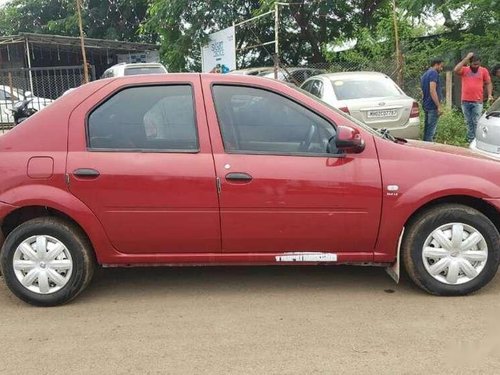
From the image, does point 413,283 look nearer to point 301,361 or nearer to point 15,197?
point 301,361

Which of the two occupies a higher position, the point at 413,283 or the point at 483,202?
the point at 483,202

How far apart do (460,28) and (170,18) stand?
448 inches

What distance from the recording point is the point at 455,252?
415cm

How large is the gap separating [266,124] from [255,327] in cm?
145

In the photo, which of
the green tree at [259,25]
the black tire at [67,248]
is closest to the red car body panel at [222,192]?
the black tire at [67,248]

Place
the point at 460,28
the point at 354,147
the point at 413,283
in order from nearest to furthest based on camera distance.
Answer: the point at 354,147 → the point at 413,283 → the point at 460,28

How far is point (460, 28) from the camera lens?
14.7 meters

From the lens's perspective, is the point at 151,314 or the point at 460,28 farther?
the point at 460,28

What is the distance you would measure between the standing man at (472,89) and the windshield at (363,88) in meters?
1.18

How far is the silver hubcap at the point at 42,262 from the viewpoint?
4.11m

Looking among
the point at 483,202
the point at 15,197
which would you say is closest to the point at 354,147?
the point at 483,202

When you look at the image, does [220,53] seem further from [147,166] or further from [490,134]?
[147,166]

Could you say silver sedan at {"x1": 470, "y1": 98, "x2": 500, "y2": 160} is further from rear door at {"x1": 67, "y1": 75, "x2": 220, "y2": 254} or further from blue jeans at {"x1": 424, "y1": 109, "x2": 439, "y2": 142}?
rear door at {"x1": 67, "y1": 75, "x2": 220, "y2": 254}

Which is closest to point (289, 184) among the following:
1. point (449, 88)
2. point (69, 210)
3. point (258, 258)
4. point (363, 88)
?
point (258, 258)
